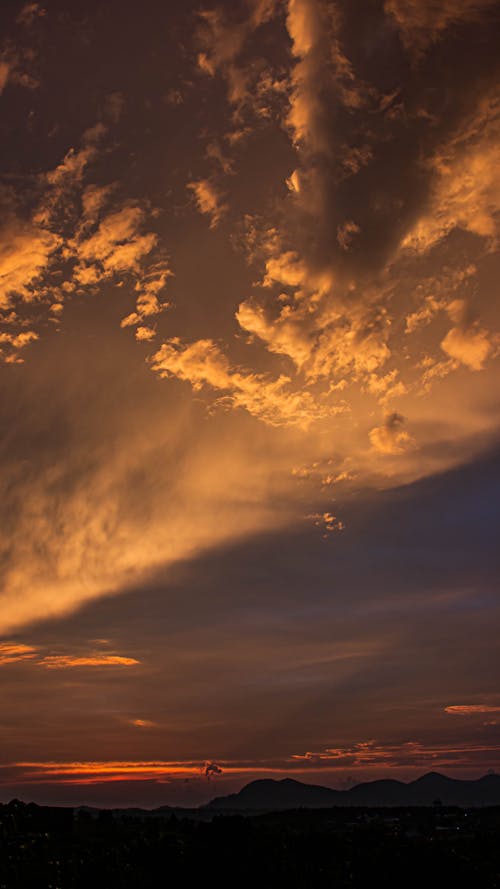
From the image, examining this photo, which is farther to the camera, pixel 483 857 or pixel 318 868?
pixel 483 857

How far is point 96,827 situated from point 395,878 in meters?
77.4

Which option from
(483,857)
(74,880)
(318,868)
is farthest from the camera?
(483,857)


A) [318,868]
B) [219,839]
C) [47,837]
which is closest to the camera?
[318,868]

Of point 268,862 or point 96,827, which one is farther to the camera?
point 96,827

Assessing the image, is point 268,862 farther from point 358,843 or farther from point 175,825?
point 175,825

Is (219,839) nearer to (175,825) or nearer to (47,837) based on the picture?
(47,837)

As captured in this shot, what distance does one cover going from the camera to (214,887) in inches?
3482

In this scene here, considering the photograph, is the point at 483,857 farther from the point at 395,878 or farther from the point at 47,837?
the point at 47,837

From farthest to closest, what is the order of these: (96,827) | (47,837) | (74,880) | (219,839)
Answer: (96,827)
(47,837)
(219,839)
(74,880)

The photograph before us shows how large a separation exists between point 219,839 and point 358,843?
21.7m

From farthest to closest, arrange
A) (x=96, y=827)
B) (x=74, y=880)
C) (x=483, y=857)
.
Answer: (x=96, y=827)
(x=483, y=857)
(x=74, y=880)

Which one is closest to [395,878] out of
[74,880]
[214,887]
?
[214,887]

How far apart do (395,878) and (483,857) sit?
16883 mm

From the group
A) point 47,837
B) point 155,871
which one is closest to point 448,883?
point 155,871
